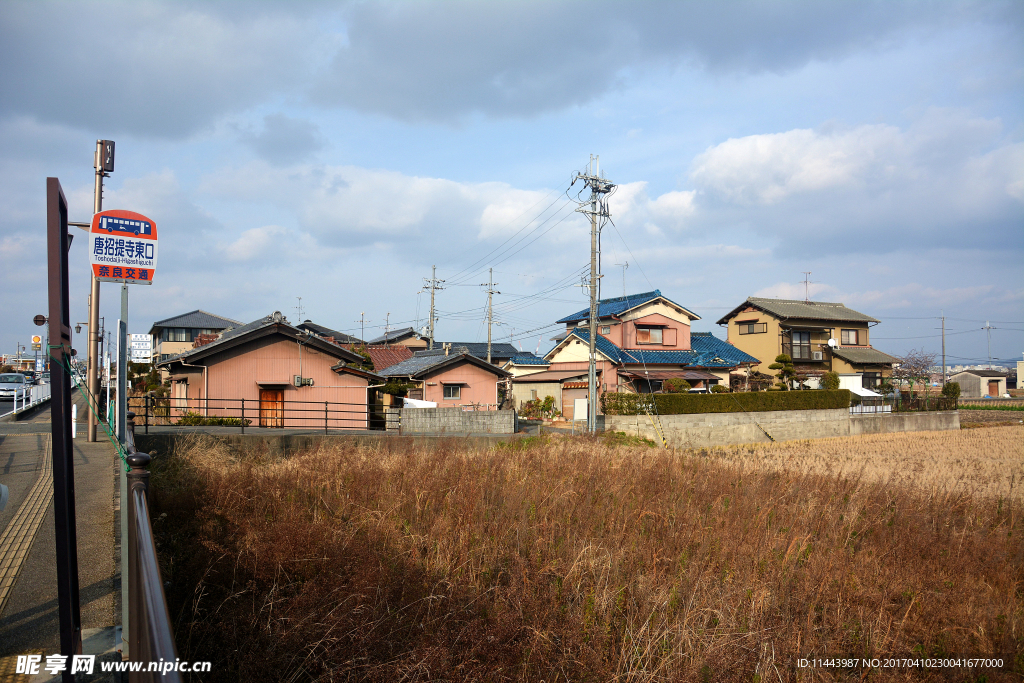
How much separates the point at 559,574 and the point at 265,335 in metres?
19.8

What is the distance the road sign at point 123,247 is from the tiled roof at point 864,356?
45.7 meters

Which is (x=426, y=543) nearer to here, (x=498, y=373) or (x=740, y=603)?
(x=740, y=603)

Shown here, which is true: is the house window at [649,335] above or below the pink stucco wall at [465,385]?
above

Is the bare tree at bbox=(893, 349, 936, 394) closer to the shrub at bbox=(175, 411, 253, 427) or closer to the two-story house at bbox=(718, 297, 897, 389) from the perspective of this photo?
the two-story house at bbox=(718, 297, 897, 389)

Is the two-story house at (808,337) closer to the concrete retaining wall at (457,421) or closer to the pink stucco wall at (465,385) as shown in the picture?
the pink stucco wall at (465,385)

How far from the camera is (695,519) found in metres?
7.22

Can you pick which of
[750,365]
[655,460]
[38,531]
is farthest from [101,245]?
[750,365]

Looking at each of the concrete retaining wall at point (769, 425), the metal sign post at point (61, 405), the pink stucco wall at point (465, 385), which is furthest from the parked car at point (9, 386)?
the metal sign post at point (61, 405)

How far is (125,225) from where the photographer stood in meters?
3.83

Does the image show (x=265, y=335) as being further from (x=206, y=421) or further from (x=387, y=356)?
(x=387, y=356)

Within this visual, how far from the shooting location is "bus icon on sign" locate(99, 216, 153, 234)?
12.2 ft

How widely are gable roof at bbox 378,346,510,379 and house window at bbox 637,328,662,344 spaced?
9760mm

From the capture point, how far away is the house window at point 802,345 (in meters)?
40.8

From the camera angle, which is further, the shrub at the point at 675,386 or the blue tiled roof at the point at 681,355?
the blue tiled roof at the point at 681,355
